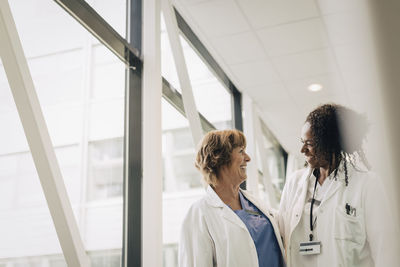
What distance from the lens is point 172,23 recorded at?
134 inches

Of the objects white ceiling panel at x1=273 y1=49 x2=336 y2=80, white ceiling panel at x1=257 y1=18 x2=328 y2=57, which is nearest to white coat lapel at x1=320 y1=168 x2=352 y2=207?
white ceiling panel at x1=257 y1=18 x2=328 y2=57

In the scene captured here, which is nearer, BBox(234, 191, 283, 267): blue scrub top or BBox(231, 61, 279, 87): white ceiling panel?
BBox(234, 191, 283, 267): blue scrub top

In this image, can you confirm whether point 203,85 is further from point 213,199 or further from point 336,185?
point 336,185

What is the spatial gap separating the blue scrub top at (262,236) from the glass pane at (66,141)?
856mm

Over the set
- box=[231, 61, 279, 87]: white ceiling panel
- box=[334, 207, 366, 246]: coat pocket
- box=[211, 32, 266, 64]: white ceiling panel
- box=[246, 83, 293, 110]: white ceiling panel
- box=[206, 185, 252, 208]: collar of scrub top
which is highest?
box=[211, 32, 266, 64]: white ceiling panel

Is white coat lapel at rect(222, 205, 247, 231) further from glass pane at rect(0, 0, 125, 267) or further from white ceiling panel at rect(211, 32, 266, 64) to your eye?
white ceiling panel at rect(211, 32, 266, 64)

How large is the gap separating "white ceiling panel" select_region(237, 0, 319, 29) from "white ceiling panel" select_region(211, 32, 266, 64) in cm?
24

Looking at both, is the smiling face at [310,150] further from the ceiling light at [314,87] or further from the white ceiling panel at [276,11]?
the ceiling light at [314,87]

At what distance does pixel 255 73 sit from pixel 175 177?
149cm

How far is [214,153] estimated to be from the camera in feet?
6.97

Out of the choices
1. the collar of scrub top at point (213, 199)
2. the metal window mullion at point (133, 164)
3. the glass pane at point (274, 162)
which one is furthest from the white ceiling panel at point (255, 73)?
the collar of scrub top at point (213, 199)

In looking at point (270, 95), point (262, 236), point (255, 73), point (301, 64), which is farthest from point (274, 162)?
point (262, 236)

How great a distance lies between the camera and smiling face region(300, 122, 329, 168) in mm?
1802

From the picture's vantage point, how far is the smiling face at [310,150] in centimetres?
180
